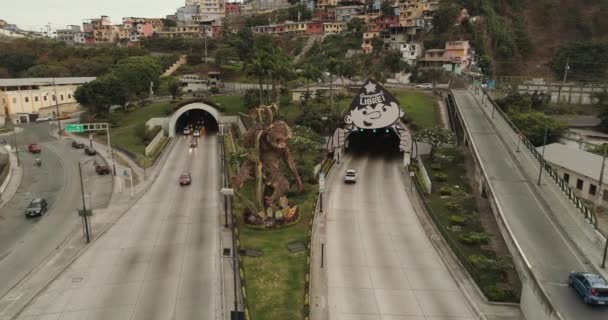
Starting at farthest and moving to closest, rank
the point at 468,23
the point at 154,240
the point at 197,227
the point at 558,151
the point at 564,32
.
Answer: the point at 564,32 → the point at 468,23 → the point at 558,151 → the point at 197,227 → the point at 154,240

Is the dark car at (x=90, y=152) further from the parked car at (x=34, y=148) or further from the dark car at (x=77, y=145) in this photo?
the parked car at (x=34, y=148)

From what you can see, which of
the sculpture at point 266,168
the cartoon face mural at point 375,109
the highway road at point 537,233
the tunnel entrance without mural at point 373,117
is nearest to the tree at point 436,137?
the tunnel entrance without mural at point 373,117

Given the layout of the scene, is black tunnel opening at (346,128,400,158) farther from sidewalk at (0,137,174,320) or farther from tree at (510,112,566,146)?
sidewalk at (0,137,174,320)

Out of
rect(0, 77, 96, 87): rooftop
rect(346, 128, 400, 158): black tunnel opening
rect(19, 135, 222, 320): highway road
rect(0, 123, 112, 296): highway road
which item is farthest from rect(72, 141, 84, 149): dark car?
rect(0, 77, 96, 87): rooftop

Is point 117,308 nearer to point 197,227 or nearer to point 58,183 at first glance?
point 197,227

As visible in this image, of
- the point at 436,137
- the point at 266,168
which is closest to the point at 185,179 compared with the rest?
the point at 266,168

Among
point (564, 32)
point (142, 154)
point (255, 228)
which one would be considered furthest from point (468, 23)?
point (255, 228)

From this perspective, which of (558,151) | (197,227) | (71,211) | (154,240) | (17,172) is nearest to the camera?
(154,240)
